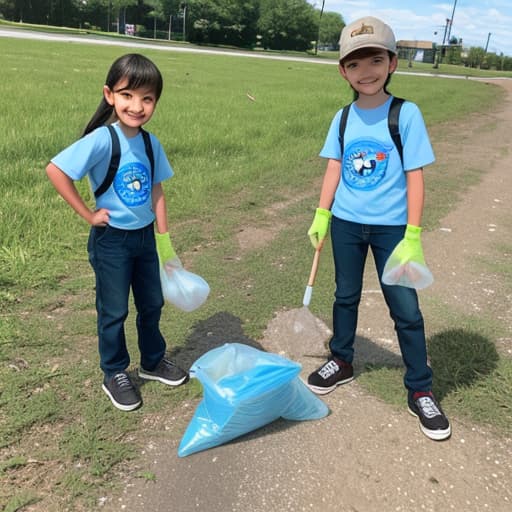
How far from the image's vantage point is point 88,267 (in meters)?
4.33

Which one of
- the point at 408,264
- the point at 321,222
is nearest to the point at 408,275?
the point at 408,264

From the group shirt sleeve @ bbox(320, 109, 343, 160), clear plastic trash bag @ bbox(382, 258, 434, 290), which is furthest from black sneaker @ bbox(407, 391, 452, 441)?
shirt sleeve @ bbox(320, 109, 343, 160)

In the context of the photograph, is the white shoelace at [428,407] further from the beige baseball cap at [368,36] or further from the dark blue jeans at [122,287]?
the beige baseball cap at [368,36]

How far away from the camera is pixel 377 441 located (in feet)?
8.21

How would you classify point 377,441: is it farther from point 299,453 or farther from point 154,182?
point 154,182

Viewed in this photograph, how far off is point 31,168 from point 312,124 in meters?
6.27

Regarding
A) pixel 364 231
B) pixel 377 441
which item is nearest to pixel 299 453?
pixel 377 441

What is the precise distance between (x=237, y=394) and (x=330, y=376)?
75 centimetres

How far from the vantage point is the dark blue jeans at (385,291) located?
2.57 meters

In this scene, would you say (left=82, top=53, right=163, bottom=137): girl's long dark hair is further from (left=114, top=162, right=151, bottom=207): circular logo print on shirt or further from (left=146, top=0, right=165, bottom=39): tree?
(left=146, top=0, right=165, bottom=39): tree

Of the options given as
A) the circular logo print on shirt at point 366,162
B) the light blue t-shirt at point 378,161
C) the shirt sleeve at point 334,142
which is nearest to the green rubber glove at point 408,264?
the light blue t-shirt at point 378,161

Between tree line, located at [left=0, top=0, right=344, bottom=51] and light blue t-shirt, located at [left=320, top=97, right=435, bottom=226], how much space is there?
223 feet

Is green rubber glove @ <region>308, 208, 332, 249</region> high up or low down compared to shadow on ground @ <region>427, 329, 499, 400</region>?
up

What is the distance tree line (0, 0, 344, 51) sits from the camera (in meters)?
65.9
